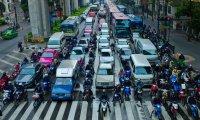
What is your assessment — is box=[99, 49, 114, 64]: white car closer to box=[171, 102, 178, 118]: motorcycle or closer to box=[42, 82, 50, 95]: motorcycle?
box=[42, 82, 50, 95]: motorcycle

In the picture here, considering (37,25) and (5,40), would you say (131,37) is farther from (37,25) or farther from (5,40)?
(5,40)

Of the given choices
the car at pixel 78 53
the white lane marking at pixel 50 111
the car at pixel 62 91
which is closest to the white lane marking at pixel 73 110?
the car at pixel 62 91

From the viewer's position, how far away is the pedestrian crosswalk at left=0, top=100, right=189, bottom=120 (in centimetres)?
2247

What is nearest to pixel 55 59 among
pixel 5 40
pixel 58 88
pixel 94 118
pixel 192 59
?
pixel 58 88

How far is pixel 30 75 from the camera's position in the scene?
1150 inches

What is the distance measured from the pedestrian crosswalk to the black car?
299 cm

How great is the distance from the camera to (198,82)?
26.8m

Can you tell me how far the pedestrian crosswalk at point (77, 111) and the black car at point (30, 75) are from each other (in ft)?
9.82

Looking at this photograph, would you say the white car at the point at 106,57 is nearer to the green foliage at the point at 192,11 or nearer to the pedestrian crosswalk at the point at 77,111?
the pedestrian crosswalk at the point at 77,111

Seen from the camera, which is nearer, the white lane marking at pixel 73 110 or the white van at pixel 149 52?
the white lane marking at pixel 73 110

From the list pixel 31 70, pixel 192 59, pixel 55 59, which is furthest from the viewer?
pixel 192 59

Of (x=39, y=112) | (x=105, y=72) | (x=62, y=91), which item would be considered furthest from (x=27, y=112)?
(x=105, y=72)

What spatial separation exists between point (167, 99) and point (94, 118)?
697 cm

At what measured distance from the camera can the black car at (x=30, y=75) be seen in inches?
1114
